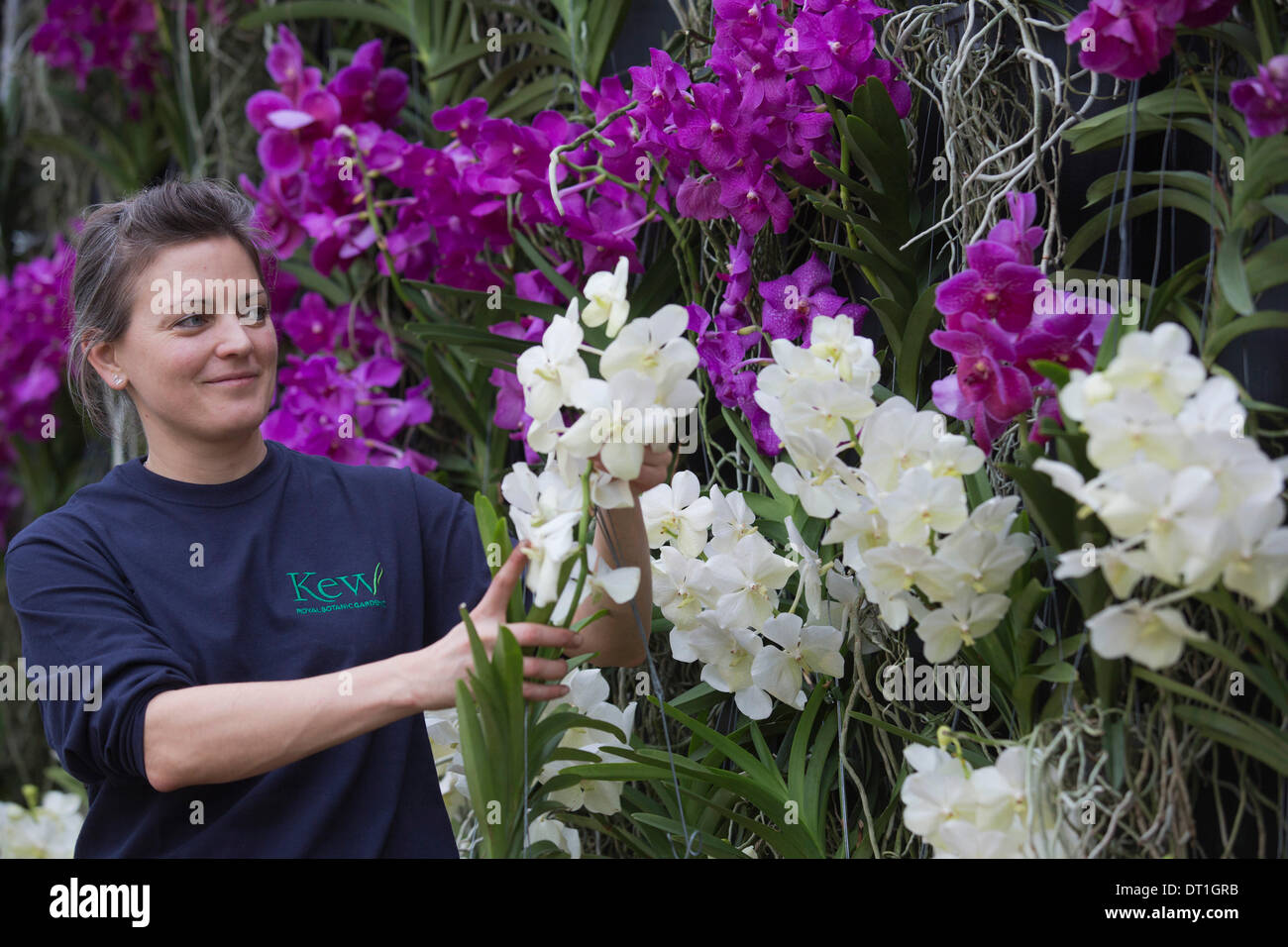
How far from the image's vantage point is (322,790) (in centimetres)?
111

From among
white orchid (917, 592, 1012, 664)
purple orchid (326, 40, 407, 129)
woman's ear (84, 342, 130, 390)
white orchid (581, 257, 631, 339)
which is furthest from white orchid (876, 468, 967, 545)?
purple orchid (326, 40, 407, 129)

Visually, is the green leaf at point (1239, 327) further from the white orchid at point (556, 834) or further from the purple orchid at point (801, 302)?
the white orchid at point (556, 834)

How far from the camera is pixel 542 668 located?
971 millimetres

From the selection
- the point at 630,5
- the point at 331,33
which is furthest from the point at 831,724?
the point at 331,33

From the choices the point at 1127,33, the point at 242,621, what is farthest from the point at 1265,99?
the point at 242,621

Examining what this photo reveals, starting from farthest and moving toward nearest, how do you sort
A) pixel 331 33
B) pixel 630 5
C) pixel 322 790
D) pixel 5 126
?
pixel 5 126
pixel 331 33
pixel 630 5
pixel 322 790

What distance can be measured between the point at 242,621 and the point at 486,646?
319mm

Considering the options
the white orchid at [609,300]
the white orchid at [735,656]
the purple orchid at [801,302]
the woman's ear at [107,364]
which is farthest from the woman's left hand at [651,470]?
the woman's ear at [107,364]

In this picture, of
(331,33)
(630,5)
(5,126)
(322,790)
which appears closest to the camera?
(322,790)

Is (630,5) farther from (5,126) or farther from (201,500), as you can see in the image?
(5,126)

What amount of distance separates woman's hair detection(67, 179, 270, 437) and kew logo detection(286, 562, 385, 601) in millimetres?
316

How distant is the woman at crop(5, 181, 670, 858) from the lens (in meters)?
0.95

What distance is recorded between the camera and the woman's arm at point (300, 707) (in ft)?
3.07

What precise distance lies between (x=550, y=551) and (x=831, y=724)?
46cm
